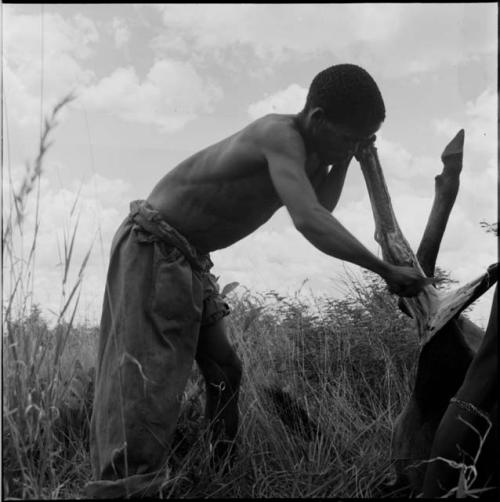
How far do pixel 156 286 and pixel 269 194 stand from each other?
0.57 meters

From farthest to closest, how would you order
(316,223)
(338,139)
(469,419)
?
(338,139) → (316,223) → (469,419)

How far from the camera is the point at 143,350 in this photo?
2.66 meters

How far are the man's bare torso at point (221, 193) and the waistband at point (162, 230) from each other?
0.12 ft

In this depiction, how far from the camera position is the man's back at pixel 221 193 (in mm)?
2721

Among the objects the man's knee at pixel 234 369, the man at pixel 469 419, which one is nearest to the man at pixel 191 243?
the man's knee at pixel 234 369

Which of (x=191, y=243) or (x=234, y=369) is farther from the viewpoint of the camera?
(x=234, y=369)

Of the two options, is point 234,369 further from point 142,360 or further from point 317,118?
point 317,118

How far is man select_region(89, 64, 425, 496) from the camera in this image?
7.99 feet

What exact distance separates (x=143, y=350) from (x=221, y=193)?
69cm

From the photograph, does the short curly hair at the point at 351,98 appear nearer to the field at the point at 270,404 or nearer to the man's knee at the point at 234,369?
the man's knee at the point at 234,369

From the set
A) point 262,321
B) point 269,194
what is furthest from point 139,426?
point 262,321

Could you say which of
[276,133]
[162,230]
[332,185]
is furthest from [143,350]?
[332,185]

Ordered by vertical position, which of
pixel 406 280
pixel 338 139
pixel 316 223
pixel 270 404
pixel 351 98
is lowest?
pixel 270 404

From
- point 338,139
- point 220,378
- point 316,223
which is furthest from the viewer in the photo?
point 220,378
